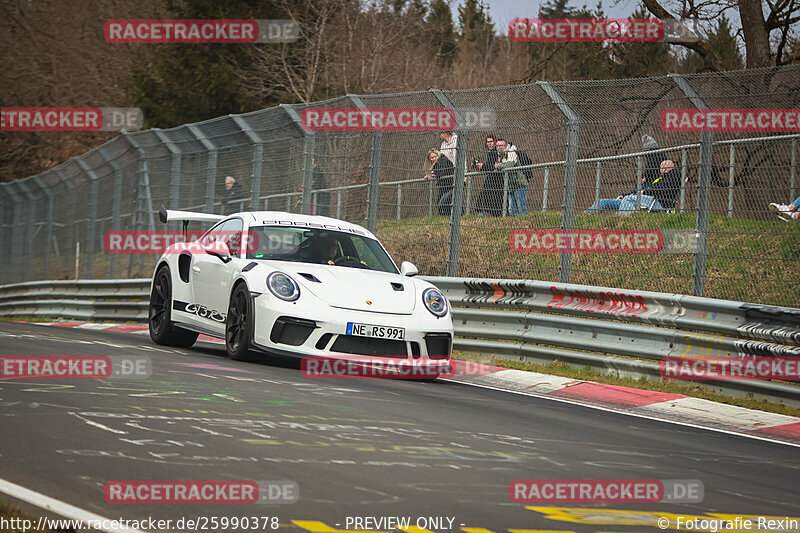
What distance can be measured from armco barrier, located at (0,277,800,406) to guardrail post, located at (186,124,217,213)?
642 cm

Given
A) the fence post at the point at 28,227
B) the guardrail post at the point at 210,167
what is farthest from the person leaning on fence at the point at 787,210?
the fence post at the point at 28,227

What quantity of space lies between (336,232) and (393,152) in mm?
3018

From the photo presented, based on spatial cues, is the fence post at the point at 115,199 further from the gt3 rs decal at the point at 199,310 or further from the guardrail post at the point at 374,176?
the gt3 rs decal at the point at 199,310

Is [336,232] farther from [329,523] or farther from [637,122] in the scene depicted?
[329,523]

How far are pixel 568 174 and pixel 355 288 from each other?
303 centimetres

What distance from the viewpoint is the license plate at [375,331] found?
28.1 feet

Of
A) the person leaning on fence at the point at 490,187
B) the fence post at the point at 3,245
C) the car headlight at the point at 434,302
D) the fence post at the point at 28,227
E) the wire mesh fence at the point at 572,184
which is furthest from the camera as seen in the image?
the fence post at the point at 3,245

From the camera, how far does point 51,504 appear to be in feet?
12.9

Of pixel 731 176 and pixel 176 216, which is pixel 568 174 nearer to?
pixel 731 176

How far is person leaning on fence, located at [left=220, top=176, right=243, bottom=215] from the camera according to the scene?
1672 centimetres

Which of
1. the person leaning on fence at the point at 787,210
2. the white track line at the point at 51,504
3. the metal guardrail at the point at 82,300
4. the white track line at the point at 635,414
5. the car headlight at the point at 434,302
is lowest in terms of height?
the white track line at the point at 51,504

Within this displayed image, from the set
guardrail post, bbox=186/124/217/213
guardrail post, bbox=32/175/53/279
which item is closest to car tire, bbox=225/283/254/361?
guardrail post, bbox=186/124/217/213

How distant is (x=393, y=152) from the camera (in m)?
13.0

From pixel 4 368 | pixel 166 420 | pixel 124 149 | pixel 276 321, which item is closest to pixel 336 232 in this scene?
pixel 276 321
